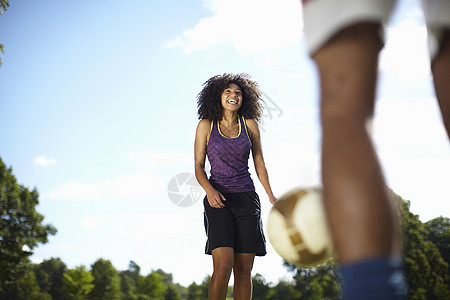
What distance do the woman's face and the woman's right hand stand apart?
1137 mm

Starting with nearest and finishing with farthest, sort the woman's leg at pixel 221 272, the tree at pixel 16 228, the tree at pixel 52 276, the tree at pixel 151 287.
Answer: the woman's leg at pixel 221 272, the tree at pixel 16 228, the tree at pixel 52 276, the tree at pixel 151 287

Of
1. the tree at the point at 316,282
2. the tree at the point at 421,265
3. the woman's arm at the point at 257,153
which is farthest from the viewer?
the tree at the point at 316,282

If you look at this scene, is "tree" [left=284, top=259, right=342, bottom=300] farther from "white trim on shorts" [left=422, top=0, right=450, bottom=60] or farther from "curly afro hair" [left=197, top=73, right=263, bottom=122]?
"white trim on shorts" [left=422, top=0, right=450, bottom=60]

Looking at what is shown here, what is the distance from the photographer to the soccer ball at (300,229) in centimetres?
271

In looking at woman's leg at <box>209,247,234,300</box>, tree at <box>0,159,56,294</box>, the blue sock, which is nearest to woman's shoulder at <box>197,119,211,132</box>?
woman's leg at <box>209,247,234,300</box>

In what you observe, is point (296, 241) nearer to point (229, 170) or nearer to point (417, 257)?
point (229, 170)

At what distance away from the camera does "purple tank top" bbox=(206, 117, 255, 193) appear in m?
4.35

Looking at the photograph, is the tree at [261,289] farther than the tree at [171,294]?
No

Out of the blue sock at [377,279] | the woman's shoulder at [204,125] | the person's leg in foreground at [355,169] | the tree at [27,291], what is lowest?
the blue sock at [377,279]

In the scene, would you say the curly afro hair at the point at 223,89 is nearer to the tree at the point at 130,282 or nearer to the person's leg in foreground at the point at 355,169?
the person's leg in foreground at the point at 355,169

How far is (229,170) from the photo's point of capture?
4.39 metres

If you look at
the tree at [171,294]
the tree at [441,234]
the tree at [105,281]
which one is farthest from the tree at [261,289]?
the tree at [441,234]

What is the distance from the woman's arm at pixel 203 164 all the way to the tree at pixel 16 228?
2826cm

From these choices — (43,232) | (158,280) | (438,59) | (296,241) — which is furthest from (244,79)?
(158,280)
